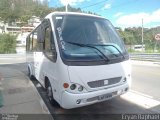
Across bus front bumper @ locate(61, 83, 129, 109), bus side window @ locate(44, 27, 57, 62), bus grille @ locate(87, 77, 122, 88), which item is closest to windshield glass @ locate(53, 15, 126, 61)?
bus side window @ locate(44, 27, 57, 62)

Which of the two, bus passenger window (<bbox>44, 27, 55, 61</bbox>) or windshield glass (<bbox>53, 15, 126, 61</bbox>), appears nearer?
windshield glass (<bbox>53, 15, 126, 61</bbox>)

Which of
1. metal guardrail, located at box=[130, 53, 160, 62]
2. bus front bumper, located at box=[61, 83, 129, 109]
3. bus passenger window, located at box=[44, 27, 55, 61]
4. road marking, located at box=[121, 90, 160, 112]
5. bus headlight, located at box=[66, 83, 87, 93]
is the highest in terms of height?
bus passenger window, located at box=[44, 27, 55, 61]

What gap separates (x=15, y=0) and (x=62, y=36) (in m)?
67.9

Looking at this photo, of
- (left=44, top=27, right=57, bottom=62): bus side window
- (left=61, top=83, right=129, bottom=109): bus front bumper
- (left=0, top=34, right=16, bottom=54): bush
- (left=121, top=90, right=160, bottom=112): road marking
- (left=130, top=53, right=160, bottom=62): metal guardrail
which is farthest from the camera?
(left=0, top=34, right=16, bottom=54): bush

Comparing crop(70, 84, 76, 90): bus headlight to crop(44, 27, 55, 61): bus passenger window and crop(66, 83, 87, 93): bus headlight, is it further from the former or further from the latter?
crop(44, 27, 55, 61): bus passenger window

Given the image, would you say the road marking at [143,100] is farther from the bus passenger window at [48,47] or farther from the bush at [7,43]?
the bush at [7,43]

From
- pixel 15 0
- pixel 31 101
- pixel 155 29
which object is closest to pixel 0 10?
pixel 15 0

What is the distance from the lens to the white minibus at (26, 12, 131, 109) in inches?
193

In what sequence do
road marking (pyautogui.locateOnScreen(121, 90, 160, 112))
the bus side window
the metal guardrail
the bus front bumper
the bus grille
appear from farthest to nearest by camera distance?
the metal guardrail
road marking (pyautogui.locateOnScreen(121, 90, 160, 112))
the bus side window
the bus grille
the bus front bumper

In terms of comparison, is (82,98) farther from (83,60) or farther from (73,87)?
(83,60)

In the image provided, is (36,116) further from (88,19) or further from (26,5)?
(26,5)

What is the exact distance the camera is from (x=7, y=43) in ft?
132

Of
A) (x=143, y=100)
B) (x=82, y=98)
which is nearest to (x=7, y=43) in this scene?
(x=143, y=100)

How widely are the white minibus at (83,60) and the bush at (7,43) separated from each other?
118 ft
